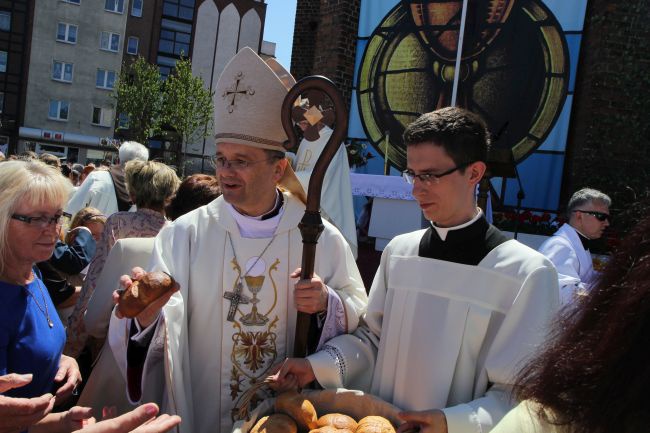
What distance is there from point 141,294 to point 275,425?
60cm

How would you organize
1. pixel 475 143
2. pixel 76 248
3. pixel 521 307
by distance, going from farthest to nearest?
pixel 76 248 → pixel 475 143 → pixel 521 307

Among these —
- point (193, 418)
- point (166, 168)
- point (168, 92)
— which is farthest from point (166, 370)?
point (168, 92)

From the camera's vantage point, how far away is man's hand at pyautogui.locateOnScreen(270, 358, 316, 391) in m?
2.17

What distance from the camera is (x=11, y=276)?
2.16m

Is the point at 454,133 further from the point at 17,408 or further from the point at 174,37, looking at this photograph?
the point at 174,37

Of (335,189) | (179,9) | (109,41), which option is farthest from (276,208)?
(179,9)

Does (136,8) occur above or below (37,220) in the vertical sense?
above

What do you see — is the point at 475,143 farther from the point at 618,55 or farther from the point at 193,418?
the point at 618,55

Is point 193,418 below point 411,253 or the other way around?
below

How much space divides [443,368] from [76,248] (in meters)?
2.55

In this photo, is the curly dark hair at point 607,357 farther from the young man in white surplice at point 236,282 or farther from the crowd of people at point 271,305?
the young man in white surplice at point 236,282

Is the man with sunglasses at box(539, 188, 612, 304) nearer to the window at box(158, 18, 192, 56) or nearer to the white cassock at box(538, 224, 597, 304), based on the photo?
the white cassock at box(538, 224, 597, 304)

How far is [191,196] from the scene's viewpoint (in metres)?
3.34

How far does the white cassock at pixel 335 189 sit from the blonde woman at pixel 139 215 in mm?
2545
